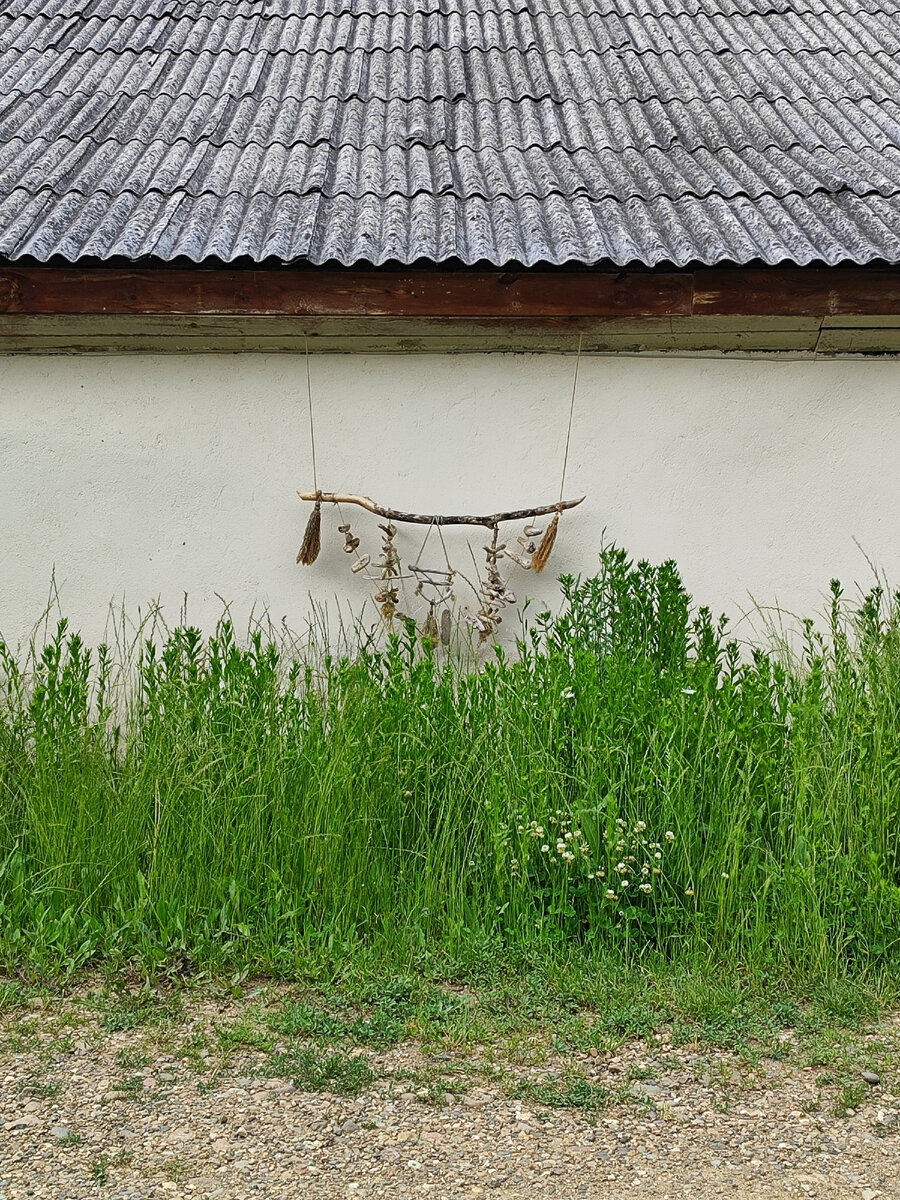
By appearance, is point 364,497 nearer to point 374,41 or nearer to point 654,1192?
point 654,1192

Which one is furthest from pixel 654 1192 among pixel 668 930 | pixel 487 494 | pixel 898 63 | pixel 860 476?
pixel 898 63

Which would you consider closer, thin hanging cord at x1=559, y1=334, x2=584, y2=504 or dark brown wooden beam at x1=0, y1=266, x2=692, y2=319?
dark brown wooden beam at x1=0, y1=266, x2=692, y2=319

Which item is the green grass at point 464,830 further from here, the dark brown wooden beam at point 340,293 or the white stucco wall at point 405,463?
the dark brown wooden beam at point 340,293

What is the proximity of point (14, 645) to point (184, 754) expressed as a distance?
163cm

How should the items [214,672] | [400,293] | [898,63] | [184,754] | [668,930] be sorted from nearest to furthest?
[668,930], [184,754], [214,672], [400,293], [898,63]

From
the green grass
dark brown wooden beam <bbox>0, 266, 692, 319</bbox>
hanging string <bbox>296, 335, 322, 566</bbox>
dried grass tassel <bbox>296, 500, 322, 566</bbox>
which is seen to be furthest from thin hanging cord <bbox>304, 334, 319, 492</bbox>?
the green grass

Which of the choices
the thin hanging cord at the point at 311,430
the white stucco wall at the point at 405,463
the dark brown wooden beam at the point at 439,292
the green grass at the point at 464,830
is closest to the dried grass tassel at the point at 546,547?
the white stucco wall at the point at 405,463

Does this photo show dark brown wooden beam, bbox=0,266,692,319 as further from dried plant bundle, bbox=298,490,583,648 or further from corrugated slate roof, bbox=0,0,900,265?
dried plant bundle, bbox=298,490,583,648

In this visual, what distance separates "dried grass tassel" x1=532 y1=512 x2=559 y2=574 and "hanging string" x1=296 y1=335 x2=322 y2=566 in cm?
106

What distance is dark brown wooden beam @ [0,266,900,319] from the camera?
476cm

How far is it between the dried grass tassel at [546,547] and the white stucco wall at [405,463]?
143 mm

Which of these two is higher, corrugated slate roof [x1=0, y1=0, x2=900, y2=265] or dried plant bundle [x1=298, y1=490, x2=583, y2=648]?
corrugated slate roof [x1=0, y1=0, x2=900, y2=265]

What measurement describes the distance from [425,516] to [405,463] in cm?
29

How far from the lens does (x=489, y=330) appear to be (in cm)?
496
